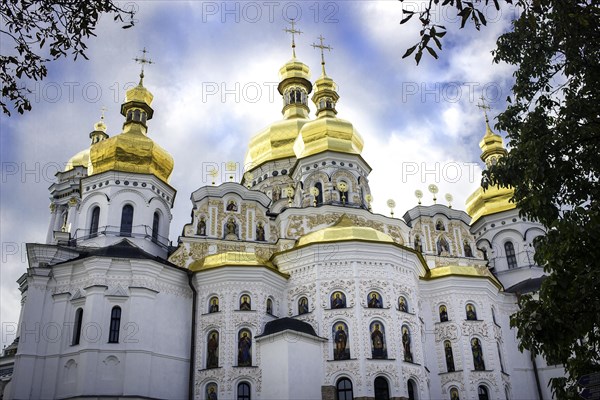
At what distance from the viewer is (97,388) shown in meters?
19.0

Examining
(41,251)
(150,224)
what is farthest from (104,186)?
(41,251)

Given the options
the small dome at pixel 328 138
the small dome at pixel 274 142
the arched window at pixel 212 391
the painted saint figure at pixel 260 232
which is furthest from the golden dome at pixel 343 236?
the small dome at pixel 274 142

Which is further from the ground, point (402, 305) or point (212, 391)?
point (402, 305)

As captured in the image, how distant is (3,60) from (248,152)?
99.0 ft

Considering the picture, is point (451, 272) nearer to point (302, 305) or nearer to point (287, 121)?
point (302, 305)

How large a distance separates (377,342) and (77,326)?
1037cm

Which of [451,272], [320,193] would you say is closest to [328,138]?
[320,193]

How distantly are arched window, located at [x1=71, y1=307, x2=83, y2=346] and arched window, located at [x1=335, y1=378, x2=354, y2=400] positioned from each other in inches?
352

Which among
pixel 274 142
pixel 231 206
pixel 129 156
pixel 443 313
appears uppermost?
pixel 274 142

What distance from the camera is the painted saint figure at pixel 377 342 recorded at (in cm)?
1998

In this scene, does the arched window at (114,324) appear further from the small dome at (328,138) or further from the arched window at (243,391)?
the small dome at (328,138)

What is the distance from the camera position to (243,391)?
65.1 feet

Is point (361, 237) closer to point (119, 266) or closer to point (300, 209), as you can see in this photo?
point (300, 209)

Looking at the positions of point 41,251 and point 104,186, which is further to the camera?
point 104,186
